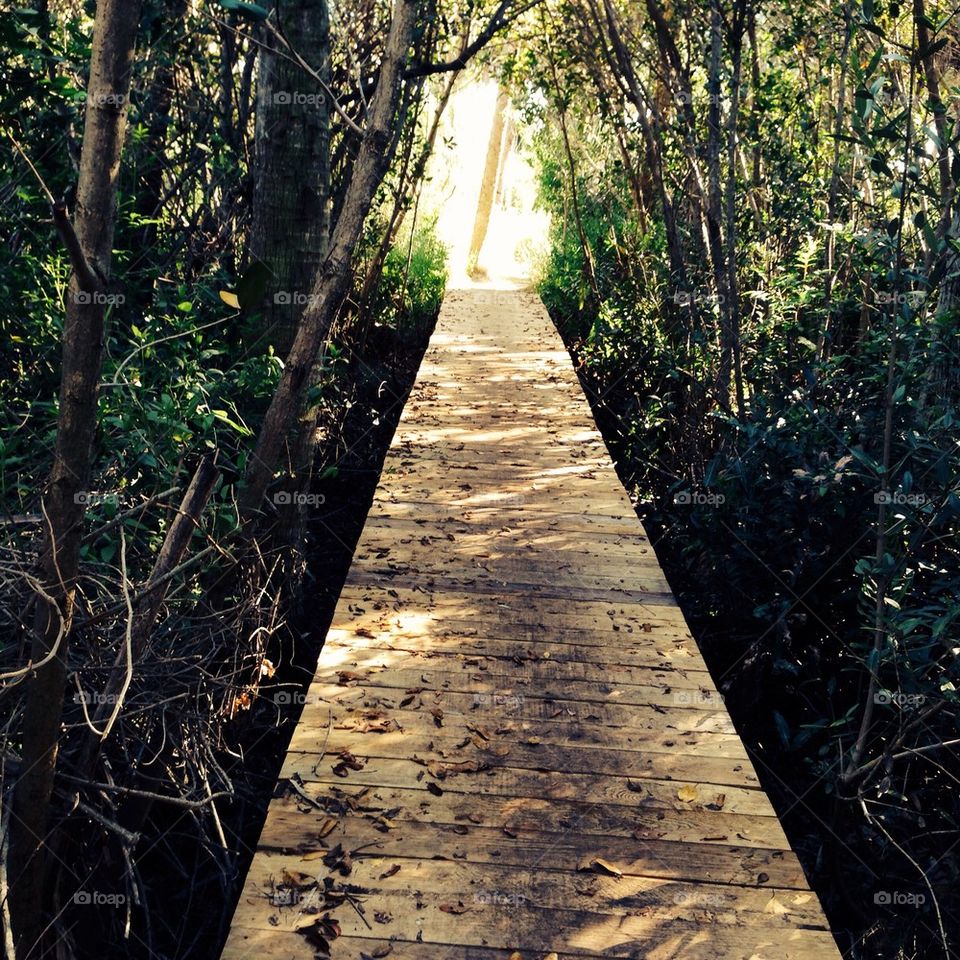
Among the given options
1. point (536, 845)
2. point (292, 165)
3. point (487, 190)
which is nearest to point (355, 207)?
point (292, 165)

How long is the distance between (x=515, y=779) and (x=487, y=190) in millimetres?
21448

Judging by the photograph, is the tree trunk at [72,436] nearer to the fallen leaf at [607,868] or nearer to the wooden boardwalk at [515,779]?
the wooden boardwalk at [515,779]

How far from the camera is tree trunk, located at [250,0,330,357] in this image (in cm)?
424

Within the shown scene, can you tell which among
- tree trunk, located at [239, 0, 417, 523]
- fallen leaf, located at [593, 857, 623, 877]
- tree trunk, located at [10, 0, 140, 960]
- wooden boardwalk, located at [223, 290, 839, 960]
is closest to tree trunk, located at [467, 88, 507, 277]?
wooden boardwalk, located at [223, 290, 839, 960]

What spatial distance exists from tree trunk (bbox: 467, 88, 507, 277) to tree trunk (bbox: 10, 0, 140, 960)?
18.5 m

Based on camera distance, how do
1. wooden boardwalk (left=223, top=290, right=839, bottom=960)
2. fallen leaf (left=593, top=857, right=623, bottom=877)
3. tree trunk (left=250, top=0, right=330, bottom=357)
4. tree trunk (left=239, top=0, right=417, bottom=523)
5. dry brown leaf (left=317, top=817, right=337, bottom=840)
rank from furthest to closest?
1. tree trunk (left=250, top=0, right=330, bottom=357)
2. tree trunk (left=239, top=0, right=417, bottom=523)
3. dry brown leaf (left=317, top=817, right=337, bottom=840)
4. fallen leaf (left=593, top=857, right=623, bottom=877)
5. wooden boardwalk (left=223, top=290, right=839, bottom=960)

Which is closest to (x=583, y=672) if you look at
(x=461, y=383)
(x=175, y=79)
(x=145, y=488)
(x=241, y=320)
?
(x=145, y=488)

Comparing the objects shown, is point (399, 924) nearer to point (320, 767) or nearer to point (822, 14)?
point (320, 767)

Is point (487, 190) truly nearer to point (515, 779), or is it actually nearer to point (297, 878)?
point (515, 779)

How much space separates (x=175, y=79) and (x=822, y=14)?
4.10 meters

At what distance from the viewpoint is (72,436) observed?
2010mm

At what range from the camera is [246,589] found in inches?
142

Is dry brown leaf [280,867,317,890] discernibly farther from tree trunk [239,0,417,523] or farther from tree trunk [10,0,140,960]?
tree trunk [239,0,417,523]

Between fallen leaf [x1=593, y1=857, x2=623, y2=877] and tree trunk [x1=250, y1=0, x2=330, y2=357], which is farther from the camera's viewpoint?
tree trunk [x1=250, y1=0, x2=330, y2=357]
